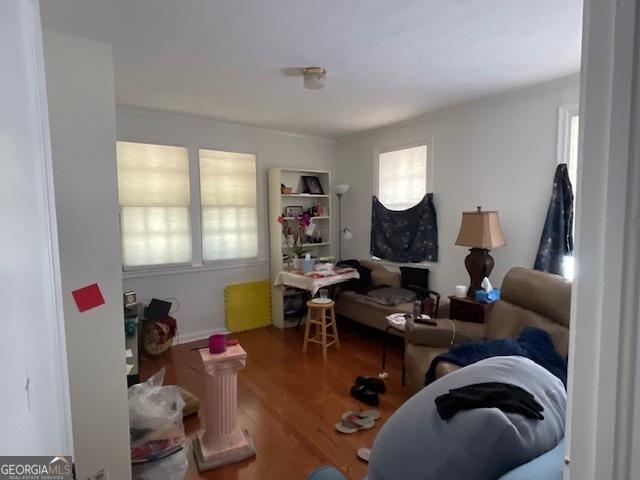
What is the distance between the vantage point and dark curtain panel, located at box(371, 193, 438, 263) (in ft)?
11.9

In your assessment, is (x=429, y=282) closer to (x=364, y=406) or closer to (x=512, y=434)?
(x=364, y=406)

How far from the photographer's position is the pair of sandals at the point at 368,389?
2432 millimetres

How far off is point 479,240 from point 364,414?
5.49 ft

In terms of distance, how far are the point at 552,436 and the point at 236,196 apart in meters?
3.65

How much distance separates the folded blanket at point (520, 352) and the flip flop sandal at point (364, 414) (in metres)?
0.46

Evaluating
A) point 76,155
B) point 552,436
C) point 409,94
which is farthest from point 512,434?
point 409,94

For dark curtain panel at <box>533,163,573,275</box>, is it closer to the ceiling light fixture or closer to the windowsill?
the ceiling light fixture

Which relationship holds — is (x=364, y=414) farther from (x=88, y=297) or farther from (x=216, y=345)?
(x=88, y=297)

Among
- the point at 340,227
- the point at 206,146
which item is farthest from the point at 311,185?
the point at 206,146

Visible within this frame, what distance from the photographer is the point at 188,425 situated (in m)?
2.25

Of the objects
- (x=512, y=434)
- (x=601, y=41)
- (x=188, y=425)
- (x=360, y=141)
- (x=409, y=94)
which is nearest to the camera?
(x=601, y=41)

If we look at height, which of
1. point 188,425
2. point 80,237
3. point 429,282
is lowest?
point 188,425

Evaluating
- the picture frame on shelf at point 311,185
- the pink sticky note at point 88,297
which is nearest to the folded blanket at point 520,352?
the pink sticky note at point 88,297

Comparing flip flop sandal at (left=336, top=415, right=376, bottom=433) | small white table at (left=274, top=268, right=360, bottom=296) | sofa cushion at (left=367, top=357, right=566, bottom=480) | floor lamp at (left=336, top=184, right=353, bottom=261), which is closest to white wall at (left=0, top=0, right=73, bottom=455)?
sofa cushion at (left=367, top=357, right=566, bottom=480)
